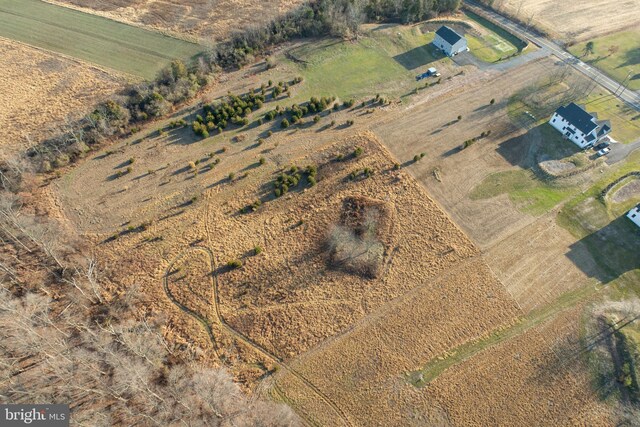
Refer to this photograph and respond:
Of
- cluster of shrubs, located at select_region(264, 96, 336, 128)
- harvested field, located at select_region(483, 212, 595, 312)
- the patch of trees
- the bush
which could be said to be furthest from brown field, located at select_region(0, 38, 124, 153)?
harvested field, located at select_region(483, 212, 595, 312)

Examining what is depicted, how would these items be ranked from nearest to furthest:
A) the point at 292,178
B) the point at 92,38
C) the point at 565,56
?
1. the point at 292,178
2. the point at 92,38
3. the point at 565,56

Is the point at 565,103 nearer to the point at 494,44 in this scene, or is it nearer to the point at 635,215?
the point at 494,44

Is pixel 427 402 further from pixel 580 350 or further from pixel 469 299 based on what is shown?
pixel 580 350

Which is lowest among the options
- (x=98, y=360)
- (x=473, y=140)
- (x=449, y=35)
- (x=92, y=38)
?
(x=98, y=360)

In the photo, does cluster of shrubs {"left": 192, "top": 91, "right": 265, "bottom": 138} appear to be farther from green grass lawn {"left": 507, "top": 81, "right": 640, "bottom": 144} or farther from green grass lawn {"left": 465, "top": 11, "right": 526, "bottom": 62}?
green grass lawn {"left": 465, "top": 11, "right": 526, "bottom": 62}

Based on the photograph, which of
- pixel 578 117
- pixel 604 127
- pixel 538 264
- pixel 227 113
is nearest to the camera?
pixel 538 264

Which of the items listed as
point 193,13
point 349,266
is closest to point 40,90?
point 193,13

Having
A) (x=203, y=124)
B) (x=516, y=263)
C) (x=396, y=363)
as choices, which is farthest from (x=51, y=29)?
(x=516, y=263)
